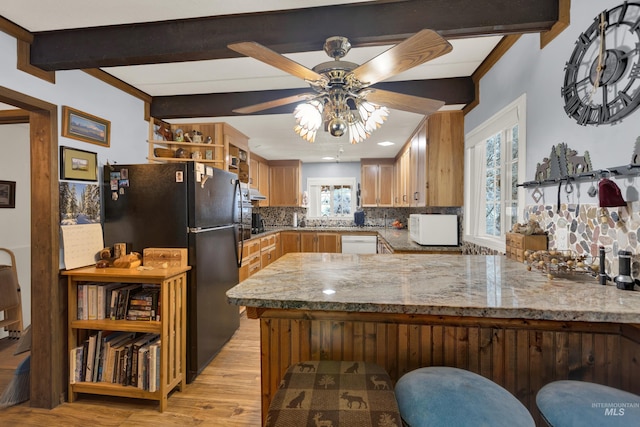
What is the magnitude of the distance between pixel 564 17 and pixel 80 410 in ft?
11.8

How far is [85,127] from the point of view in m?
2.25

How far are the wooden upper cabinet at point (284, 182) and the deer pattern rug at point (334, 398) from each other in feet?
16.1

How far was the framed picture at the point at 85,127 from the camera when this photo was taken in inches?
82.7

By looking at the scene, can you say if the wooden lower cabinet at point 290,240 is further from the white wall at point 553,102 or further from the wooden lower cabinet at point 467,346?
the wooden lower cabinet at point 467,346

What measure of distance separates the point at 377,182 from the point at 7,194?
4.92 metres

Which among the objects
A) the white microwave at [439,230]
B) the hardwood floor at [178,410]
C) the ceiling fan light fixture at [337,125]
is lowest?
the hardwood floor at [178,410]

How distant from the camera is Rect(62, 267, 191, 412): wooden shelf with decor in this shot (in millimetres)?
2043

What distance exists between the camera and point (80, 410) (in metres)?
2.04

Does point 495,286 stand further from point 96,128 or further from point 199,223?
point 96,128

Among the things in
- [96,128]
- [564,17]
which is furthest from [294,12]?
[96,128]

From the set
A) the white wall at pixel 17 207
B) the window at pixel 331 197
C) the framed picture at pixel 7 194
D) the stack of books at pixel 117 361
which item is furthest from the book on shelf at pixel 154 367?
the window at pixel 331 197

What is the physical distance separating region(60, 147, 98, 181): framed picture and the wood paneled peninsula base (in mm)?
1698

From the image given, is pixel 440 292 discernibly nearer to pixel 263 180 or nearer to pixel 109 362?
pixel 109 362

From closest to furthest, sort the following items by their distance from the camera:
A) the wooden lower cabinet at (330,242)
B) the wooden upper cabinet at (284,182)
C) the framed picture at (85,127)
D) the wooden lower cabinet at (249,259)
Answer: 1. the framed picture at (85,127)
2. the wooden lower cabinet at (249,259)
3. the wooden lower cabinet at (330,242)
4. the wooden upper cabinet at (284,182)
